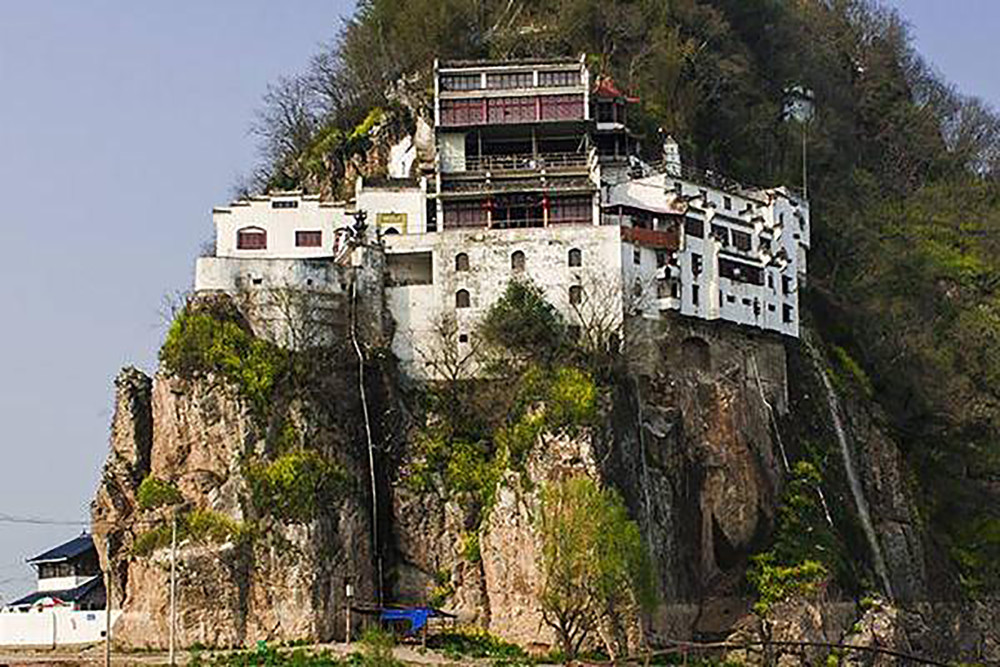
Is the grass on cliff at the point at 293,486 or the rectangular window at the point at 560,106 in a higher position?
the rectangular window at the point at 560,106

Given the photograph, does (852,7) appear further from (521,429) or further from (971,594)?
(521,429)

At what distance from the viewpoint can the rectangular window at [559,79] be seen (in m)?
80.8

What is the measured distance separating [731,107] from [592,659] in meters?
38.6

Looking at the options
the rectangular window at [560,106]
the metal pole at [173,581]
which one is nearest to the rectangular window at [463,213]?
the rectangular window at [560,106]

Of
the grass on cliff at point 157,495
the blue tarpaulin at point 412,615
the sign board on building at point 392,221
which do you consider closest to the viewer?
the blue tarpaulin at point 412,615


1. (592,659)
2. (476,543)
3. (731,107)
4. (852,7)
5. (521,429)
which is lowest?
(592,659)

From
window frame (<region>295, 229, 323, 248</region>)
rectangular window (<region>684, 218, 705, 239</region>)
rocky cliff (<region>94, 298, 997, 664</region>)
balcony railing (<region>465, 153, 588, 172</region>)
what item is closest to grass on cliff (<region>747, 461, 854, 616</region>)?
rocky cliff (<region>94, 298, 997, 664</region>)

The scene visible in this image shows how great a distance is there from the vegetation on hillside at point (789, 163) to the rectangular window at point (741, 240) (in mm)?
6881

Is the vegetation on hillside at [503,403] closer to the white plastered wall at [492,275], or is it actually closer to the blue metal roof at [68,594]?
the white plastered wall at [492,275]

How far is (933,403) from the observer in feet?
288

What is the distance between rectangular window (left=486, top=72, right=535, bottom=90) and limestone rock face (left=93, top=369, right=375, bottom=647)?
60.8ft

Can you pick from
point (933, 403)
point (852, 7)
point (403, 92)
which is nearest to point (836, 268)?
point (933, 403)

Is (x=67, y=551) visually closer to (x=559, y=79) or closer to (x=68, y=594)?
(x=68, y=594)

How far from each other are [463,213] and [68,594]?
26.4 metres
